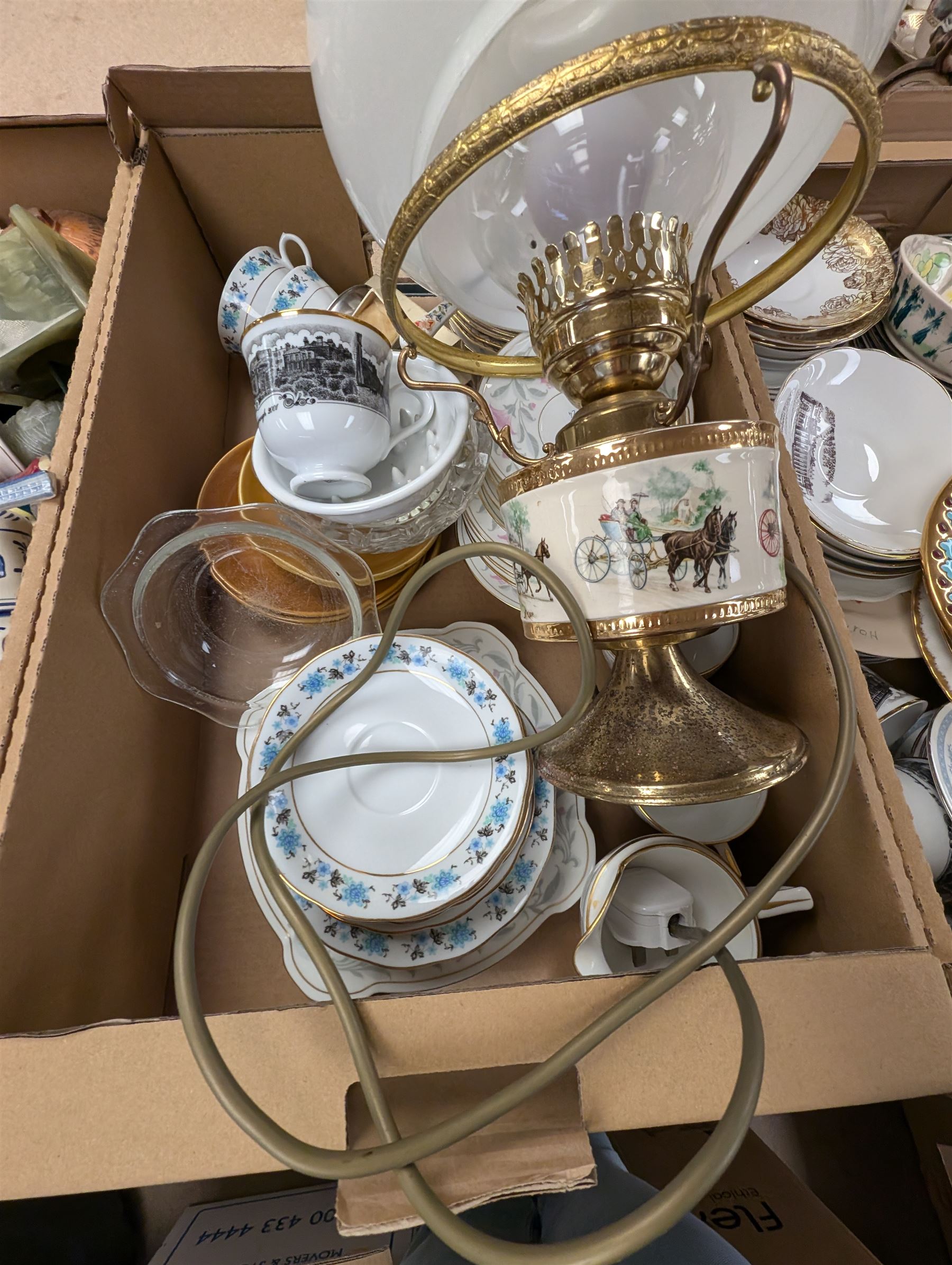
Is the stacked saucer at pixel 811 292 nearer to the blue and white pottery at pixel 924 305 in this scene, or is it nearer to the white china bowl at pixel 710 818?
the blue and white pottery at pixel 924 305

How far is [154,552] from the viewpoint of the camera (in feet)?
1.66

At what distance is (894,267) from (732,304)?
16.2 inches

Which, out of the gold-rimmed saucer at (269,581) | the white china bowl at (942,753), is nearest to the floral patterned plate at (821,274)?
the white china bowl at (942,753)

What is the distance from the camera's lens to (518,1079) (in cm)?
26

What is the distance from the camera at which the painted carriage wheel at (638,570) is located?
1.08ft

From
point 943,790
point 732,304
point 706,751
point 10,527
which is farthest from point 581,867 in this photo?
point 10,527

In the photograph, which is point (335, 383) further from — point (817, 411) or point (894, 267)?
point (894, 267)

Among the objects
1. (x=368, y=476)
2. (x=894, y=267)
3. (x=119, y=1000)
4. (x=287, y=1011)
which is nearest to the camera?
(x=287, y=1011)

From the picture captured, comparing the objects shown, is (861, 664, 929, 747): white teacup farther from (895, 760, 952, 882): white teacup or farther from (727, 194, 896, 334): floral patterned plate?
(727, 194, 896, 334): floral patterned plate

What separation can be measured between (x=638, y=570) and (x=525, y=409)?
1.08ft

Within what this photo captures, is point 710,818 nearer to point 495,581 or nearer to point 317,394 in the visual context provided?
point 495,581

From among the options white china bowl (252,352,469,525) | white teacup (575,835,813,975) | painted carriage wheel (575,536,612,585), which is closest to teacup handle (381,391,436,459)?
white china bowl (252,352,469,525)

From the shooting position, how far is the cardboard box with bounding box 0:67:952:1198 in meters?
0.29

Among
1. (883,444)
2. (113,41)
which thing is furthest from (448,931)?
(113,41)
